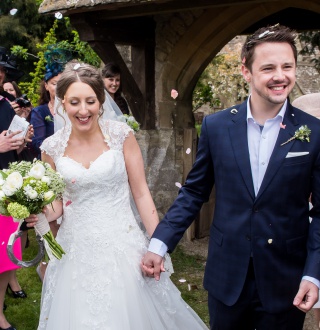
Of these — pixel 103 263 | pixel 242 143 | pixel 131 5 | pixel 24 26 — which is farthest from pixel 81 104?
pixel 24 26

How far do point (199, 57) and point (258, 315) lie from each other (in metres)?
4.26

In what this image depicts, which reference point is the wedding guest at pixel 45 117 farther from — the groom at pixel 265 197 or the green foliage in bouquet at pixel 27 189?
the groom at pixel 265 197

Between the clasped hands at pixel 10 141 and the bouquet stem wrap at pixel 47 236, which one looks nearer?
the bouquet stem wrap at pixel 47 236

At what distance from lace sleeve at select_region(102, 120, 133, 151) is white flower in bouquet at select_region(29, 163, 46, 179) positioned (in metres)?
0.54

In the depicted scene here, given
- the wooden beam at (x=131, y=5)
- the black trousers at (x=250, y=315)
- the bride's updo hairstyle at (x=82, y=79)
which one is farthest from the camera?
the wooden beam at (x=131, y=5)

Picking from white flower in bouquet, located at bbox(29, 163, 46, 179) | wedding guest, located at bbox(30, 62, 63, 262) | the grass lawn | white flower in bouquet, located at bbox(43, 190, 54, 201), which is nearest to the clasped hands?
wedding guest, located at bbox(30, 62, 63, 262)

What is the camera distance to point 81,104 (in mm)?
3035

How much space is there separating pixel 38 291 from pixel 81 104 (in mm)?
2683

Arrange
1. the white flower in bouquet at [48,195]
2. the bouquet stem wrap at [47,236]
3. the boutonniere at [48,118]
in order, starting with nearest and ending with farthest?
1. the white flower in bouquet at [48,195]
2. the bouquet stem wrap at [47,236]
3. the boutonniere at [48,118]

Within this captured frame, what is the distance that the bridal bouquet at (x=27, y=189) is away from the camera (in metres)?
2.71

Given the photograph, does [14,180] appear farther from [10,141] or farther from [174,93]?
[174,93]

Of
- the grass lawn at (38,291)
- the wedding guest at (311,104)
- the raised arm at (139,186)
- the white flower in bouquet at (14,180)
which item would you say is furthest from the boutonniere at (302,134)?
the grass lawn at (38,291)

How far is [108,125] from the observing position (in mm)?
3291

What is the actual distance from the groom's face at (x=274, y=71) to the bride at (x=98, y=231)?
1117 millimetres
